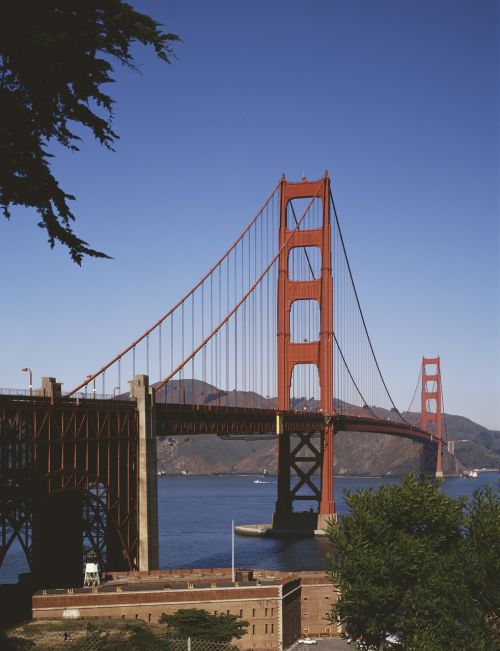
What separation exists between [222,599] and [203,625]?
2175mm

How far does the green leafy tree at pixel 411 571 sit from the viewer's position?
3198cm

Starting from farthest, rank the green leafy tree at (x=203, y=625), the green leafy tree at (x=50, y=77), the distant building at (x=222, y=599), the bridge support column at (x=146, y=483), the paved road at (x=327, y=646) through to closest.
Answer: the bridge support column at (x=146, y=483) → the paved road at (x=327, y=646) → the green leafy tree at (x=203, y=625) → the distant building at (x=222, y=599) → the green leafy tree at (x=50, y=77)

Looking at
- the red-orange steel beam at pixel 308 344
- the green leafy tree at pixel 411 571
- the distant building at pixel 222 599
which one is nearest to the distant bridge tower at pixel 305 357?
the red-orange steel beam at pixel 308 344

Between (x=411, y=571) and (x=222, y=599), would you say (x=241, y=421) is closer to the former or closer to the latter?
(x=222, y=599)

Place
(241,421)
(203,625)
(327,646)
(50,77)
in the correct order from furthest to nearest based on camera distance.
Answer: (241,421), (327,646), (203,625), (50,77)

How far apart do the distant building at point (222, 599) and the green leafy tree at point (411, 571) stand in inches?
414

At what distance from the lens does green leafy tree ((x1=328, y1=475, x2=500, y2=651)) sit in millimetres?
31983

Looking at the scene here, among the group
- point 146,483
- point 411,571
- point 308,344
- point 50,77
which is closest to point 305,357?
point 308,344

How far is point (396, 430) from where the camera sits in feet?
Result: 455

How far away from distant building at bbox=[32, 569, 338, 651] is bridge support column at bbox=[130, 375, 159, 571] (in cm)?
230

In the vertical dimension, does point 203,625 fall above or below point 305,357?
below

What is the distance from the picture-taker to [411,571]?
1362 inches

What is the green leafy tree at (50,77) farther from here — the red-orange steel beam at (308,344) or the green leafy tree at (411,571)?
the red-orange steel beam at (308,344)

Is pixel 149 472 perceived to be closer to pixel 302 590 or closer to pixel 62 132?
pixel 302 590
